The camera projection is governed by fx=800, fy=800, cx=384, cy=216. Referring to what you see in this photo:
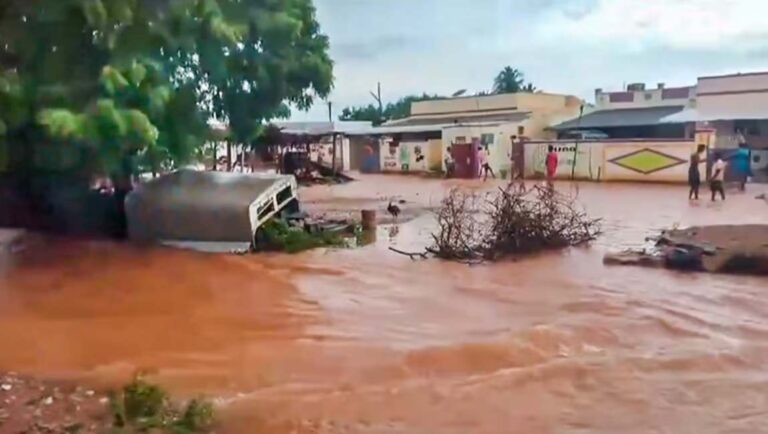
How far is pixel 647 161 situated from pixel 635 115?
32.8ft

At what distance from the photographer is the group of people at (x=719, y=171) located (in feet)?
73.3

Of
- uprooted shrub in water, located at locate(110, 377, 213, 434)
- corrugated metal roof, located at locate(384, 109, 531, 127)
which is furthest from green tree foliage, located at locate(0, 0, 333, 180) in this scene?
corrugated metal roof, located at locate(384, 109, 531, 127)

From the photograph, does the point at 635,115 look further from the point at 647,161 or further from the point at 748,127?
the point at 647,161

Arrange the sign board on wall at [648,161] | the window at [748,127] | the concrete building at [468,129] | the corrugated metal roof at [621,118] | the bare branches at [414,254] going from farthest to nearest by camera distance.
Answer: the corrugated metal roof at [621,118]
the concrete building at [468,129]
the window at [748,127]
the sign board on wall at [648,161]
the bare branches at [414,254]

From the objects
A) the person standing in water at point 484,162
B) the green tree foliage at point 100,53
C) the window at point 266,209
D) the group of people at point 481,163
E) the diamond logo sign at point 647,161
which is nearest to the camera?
the green tree foliage at point 100,53

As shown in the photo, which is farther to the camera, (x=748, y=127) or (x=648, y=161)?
(x=748, y=127)

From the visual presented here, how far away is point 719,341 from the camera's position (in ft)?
27.0

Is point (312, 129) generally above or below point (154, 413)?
above

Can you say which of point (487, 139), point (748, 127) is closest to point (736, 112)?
point (748, 127)

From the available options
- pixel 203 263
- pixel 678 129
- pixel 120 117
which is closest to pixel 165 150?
pixel 203 263

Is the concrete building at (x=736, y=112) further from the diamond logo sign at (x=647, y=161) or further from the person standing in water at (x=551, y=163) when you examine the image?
the person standing in water at (x=551, y=163)

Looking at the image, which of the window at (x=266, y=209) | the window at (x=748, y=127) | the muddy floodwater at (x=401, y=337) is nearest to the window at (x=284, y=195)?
the window at (x=266, y=209)

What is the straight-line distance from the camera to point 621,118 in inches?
1545

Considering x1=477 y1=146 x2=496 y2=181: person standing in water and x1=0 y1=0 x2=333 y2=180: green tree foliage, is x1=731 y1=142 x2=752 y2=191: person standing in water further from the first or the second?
x1=0 y1=0 x2=333 y2=180: green tree foliage
